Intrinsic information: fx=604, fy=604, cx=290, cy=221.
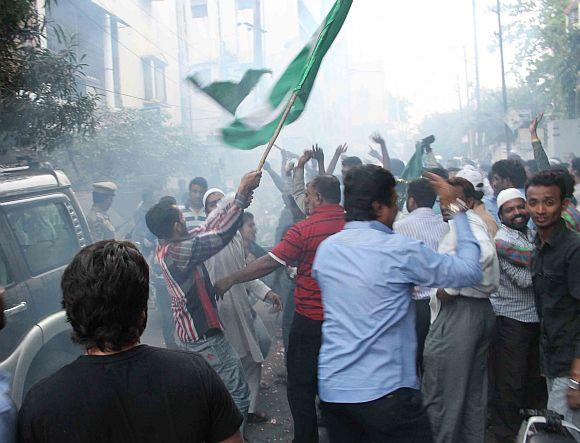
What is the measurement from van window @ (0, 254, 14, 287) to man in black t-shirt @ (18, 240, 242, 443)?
8.76ft

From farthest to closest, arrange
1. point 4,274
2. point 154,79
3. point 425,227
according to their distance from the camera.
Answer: point 154,79 < point 4,274 < point 425,227

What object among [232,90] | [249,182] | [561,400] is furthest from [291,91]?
[561,400]

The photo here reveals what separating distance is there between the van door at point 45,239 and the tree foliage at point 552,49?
1333 centimetres

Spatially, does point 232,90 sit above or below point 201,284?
above

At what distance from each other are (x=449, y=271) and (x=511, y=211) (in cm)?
162

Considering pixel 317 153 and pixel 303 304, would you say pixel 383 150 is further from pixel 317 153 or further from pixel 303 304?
pixel 303 304

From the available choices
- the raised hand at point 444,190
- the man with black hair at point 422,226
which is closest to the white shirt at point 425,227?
the man with black hair at point 422,226

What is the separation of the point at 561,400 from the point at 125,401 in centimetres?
237

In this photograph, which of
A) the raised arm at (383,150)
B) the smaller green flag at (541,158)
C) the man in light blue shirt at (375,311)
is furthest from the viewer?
the raised arm at (383,150)

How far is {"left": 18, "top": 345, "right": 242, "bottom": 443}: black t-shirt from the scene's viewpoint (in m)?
1.54

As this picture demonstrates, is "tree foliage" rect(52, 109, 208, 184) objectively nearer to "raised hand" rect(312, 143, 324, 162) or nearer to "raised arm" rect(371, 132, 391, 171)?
"raised arm" rect(371, 132, 391, 171)

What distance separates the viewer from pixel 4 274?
4.02 metres

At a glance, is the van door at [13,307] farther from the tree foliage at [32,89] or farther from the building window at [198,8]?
the building window at [198,8]

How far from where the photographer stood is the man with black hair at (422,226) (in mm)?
3863
